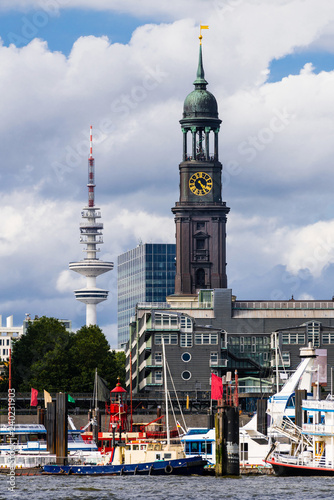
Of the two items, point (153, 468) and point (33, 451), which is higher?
point (33, 451)

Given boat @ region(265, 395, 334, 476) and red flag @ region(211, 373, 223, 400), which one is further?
red flag @ region(211, 373, 223, 400)

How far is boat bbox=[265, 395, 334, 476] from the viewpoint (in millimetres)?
116188

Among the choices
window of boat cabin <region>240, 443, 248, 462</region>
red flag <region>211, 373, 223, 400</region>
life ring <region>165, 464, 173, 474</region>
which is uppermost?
red flag <region>211, 373, 223, 400</region>

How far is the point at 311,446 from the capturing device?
119375 millimetres

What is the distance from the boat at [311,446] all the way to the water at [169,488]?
1.03 m

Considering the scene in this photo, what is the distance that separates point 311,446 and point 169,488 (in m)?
15.4

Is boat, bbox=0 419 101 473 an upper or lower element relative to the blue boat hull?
upper

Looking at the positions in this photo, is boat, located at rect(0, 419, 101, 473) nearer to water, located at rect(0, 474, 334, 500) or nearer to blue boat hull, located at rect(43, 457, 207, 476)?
water, located at rect(0, 474, 334, 500)

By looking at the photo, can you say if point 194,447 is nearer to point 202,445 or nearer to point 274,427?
point 202,445

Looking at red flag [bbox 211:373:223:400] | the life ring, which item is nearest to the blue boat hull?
the life ring

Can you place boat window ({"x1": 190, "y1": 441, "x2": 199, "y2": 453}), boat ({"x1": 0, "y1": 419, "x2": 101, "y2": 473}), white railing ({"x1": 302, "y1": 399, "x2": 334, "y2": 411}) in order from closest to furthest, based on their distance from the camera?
white railing ({"x1": 302, "y1": 399, "x2": 334, "y2": 411}) < boat window ({"x1": 190, "y1": 441, "x2": 199, "y2": 453}) < boat ({"x1": 0, "y1": 419, "x2": 101, "y2": 473})

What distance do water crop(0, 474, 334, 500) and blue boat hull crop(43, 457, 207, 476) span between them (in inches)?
40.4

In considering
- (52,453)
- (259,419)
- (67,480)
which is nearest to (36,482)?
(67,480)

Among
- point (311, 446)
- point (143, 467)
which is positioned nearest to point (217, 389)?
point (143, 467)
